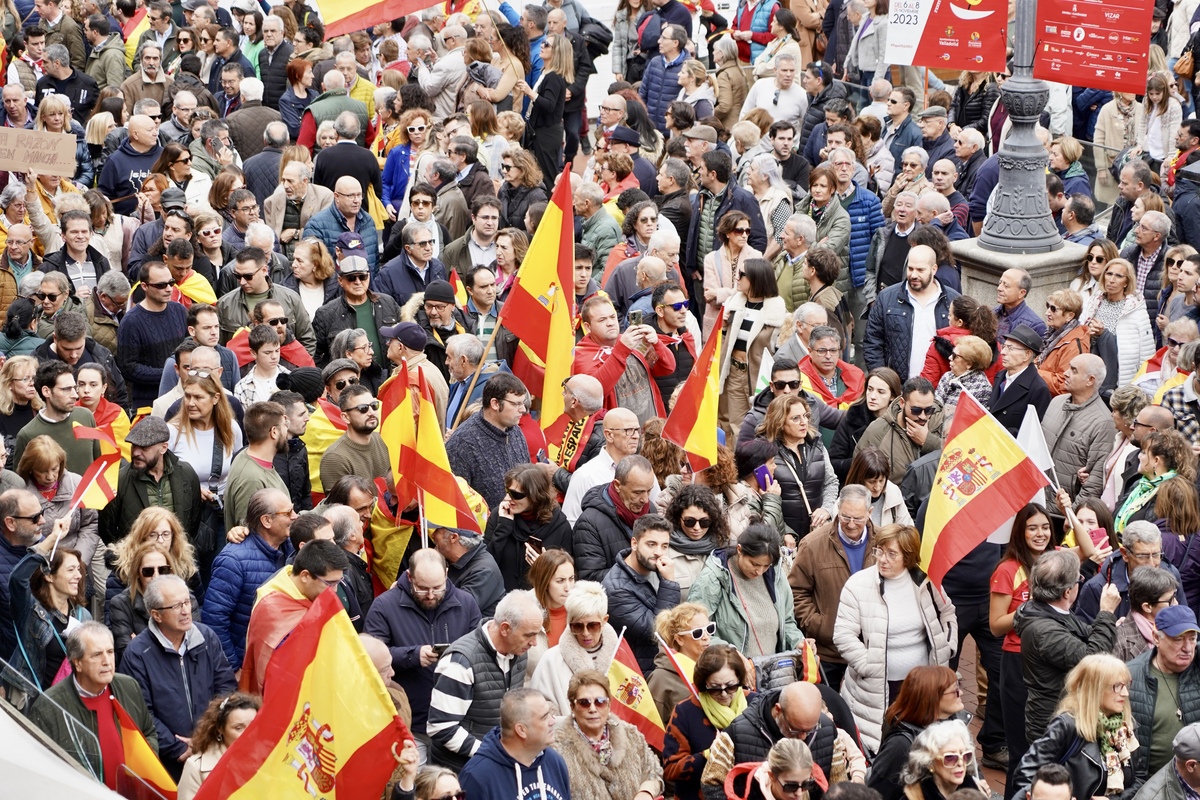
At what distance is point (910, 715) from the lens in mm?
7258

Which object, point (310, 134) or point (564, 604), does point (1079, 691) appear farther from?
point (310, 134)

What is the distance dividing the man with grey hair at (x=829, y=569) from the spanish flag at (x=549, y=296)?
2.10m

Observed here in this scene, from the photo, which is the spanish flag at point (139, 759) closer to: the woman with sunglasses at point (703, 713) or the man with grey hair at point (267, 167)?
the woman with sunglasses at point (703, 713)

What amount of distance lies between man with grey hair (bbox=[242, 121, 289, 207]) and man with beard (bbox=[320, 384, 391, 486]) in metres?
5.26

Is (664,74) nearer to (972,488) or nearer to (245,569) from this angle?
(972,488)

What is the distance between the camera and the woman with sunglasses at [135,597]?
783 centimetres

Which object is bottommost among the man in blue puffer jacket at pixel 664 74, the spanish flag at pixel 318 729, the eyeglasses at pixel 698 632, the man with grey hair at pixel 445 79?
the man in blue puffer jacket at pixel 664 74

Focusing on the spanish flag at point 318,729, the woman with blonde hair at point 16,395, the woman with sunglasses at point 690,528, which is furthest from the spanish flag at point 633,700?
the woman with blonde hair at point 16,395

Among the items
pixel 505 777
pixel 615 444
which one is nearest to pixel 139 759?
pixel 505 777

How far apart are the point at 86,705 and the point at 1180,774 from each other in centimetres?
425

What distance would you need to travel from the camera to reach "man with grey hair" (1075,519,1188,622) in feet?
26.7

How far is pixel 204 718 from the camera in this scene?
6836 mm

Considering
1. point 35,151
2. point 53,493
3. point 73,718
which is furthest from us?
point 35,151

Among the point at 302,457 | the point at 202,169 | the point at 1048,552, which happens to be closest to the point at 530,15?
the point at 202,169
